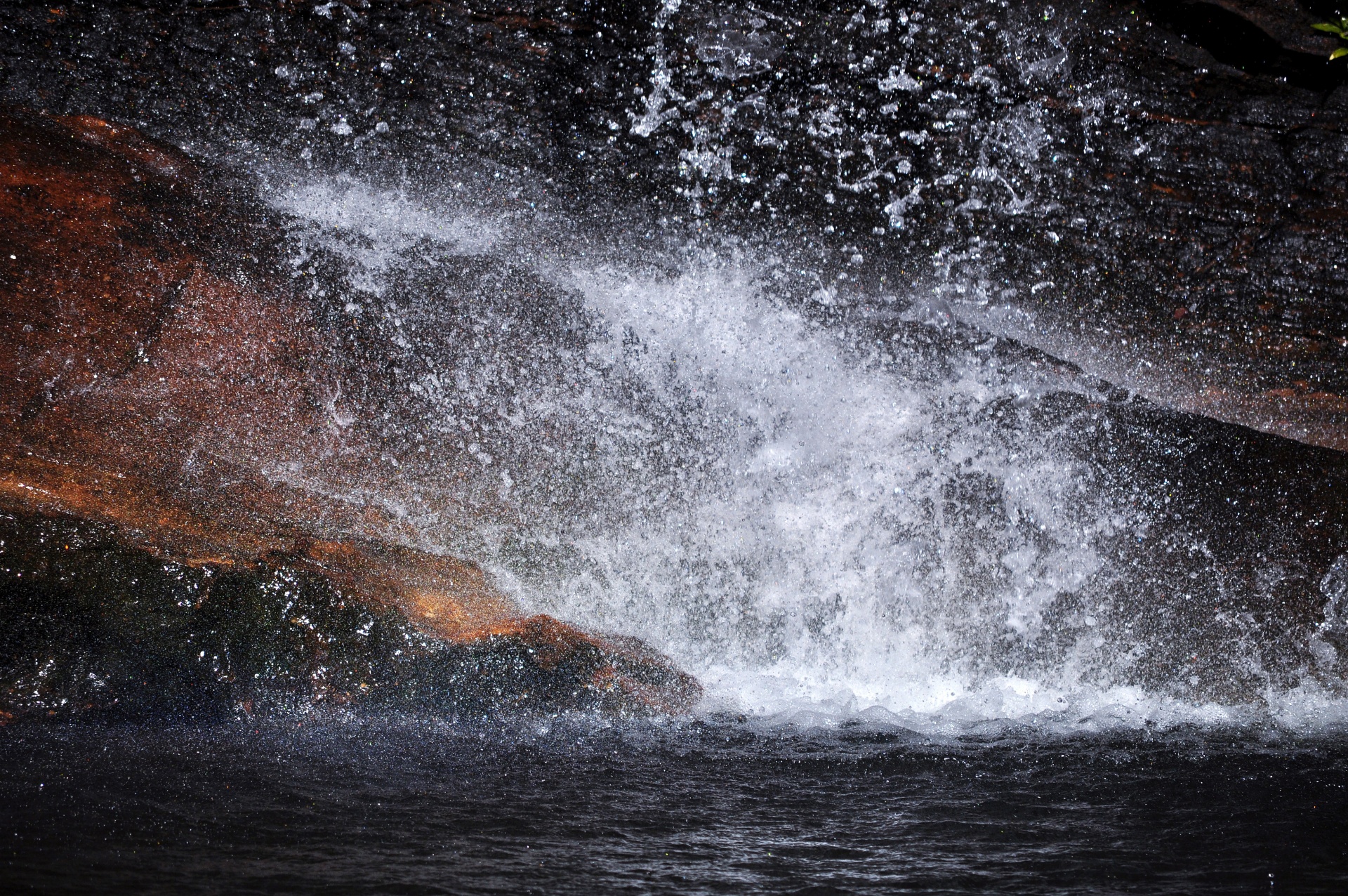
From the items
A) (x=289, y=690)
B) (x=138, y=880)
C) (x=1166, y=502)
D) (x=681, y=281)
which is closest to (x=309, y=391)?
(x=289, y=690)

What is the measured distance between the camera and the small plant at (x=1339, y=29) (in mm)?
3410

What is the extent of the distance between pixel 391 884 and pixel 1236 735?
123 inches

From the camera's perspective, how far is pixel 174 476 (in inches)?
127

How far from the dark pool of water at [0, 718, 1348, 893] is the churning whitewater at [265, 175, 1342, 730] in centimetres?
80

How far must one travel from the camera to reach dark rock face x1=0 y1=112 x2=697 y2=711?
2.80 m

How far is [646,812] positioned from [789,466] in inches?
74.2

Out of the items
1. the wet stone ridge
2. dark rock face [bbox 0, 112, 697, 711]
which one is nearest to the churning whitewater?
the wet stone ridge

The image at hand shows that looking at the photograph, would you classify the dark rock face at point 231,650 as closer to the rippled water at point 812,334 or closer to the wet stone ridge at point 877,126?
the rippled water at point 812,334

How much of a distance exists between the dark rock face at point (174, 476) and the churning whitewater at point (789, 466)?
394mm

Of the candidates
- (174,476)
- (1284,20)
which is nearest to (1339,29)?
(1284,20)

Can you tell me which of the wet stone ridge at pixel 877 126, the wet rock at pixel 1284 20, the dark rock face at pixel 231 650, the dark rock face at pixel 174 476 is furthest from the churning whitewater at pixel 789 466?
the wet rock at pixel 1284 20

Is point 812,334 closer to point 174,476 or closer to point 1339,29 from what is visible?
point 1339,29

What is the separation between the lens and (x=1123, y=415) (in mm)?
3947

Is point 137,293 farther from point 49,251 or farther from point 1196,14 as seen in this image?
point 1196,14
